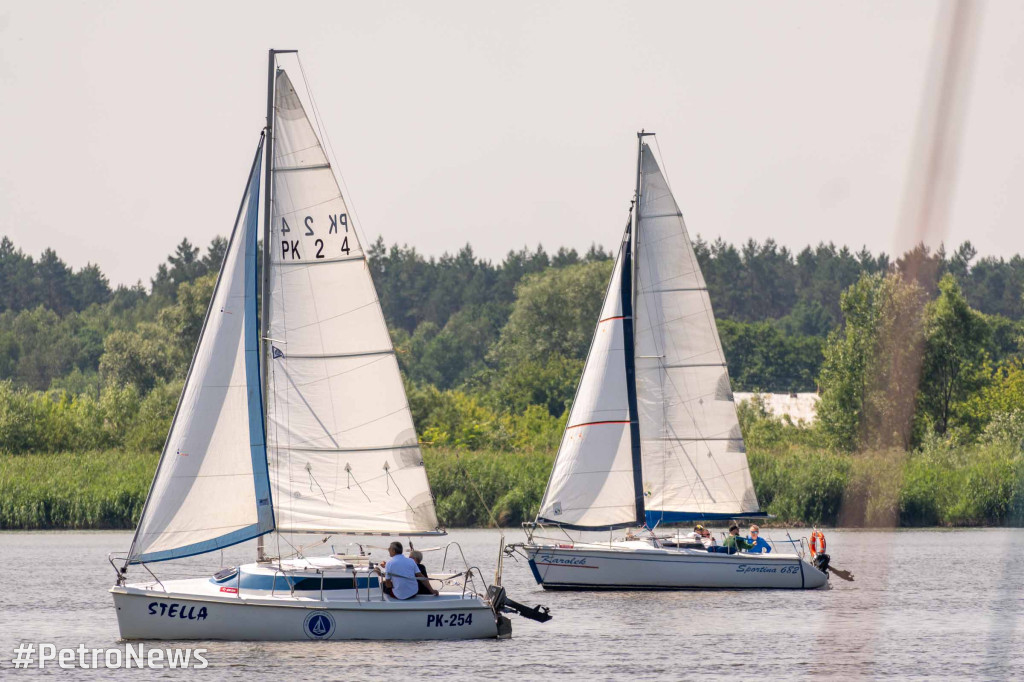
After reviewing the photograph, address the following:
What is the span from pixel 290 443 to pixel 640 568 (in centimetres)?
1558

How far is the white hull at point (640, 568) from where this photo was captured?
4453 centimetres

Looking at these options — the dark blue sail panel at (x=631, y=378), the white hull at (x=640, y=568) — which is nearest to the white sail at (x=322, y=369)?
the white hull at (x=640, y=568)

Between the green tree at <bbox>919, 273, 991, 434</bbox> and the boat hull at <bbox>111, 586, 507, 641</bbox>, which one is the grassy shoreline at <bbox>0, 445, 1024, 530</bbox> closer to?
the green tree at <bbox>919, 273, 991, 434</bbox>

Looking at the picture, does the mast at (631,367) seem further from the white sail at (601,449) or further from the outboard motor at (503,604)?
the outboard motor at (503,604)

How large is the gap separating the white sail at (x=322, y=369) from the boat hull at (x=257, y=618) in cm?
163

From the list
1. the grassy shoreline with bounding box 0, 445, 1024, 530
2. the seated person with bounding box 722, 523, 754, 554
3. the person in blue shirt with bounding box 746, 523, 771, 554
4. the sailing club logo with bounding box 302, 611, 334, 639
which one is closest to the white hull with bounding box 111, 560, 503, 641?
the sailing club logo with bounding box 302, 611, 334, 639

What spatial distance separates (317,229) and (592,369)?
1610 centimetres

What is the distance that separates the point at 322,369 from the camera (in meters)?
32.0

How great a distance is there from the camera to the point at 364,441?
32.2 metres

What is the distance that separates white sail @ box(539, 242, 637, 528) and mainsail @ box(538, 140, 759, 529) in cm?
3

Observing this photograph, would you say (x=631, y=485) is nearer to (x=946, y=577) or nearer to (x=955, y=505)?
(x=946, y=577)

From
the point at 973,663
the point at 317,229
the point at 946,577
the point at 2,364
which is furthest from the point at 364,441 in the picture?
the point at 2,364

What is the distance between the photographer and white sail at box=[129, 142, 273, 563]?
1239 inches

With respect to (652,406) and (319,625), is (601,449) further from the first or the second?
(319,625)
